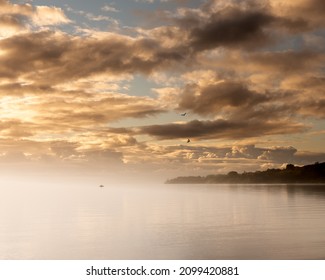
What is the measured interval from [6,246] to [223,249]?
25415 mm

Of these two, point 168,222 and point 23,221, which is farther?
point 23,221

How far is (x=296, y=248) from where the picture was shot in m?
47.0

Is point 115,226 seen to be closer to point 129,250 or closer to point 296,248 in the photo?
point 129,250

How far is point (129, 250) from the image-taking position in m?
48.9

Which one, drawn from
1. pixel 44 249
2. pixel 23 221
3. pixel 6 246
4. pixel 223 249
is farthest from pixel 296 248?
pixel 23 221
